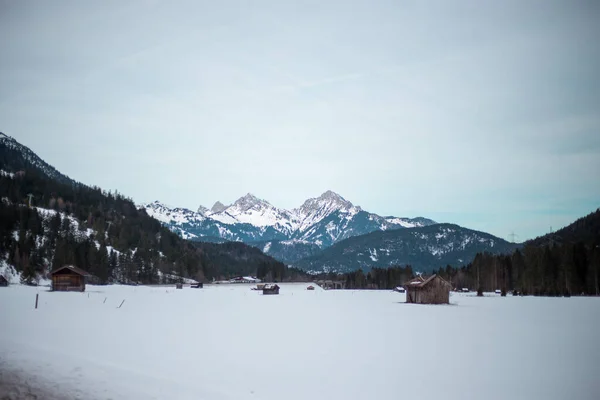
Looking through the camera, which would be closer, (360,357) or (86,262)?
(360,357)

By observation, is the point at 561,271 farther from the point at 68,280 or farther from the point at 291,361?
the point at 68,280

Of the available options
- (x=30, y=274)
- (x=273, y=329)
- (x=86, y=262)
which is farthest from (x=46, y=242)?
(x=273, y=329)

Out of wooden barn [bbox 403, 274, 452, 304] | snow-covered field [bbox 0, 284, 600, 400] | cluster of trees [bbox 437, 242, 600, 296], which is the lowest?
snow-covered field [bbox 0, 284, 600, 400]

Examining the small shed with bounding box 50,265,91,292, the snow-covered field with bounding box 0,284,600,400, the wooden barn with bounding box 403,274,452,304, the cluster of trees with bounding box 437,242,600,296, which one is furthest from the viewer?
the cluster of trees with bounding box 437,242,600,296

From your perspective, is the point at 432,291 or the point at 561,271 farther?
the point at 561,271

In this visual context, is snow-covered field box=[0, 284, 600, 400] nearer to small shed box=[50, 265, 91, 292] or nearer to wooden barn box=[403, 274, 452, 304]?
wooden barn box=[403, 274, 452, 304]

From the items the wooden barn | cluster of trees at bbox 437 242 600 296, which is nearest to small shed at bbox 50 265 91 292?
the wooden barn

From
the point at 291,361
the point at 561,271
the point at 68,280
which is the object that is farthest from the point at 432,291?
the point at 68,280

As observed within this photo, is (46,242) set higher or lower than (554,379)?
higher

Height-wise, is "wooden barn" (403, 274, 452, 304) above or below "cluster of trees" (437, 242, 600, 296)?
below

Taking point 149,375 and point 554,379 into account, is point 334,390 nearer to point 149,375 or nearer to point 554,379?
point 149,375

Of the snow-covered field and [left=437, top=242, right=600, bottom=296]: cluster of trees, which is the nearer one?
the snow-covered field

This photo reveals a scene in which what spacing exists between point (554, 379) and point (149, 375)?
65.4ft

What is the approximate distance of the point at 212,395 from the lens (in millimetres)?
19859
